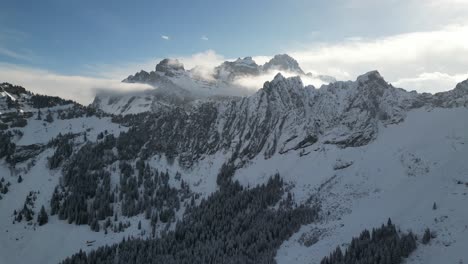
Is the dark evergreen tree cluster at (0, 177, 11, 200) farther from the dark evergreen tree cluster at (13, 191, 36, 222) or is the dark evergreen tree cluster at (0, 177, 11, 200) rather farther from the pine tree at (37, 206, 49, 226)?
the pine tree at (37, 206, 49, 226)

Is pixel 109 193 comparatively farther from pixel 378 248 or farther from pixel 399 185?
pixel 399 185

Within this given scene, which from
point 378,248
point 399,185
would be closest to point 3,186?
point 378,248

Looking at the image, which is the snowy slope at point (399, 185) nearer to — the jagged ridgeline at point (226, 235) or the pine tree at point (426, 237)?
the pine tree at point (426, 237)

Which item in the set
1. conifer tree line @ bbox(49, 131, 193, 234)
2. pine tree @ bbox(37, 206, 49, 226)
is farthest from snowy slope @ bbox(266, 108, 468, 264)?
pine tree @ bbox(37, 206, 49, 226)

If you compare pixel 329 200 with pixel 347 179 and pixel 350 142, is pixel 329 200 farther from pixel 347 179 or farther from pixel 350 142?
pixel 350 142

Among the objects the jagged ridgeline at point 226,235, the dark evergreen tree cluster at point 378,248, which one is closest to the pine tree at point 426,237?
the dark evergreen tree cluster at point 378,248
